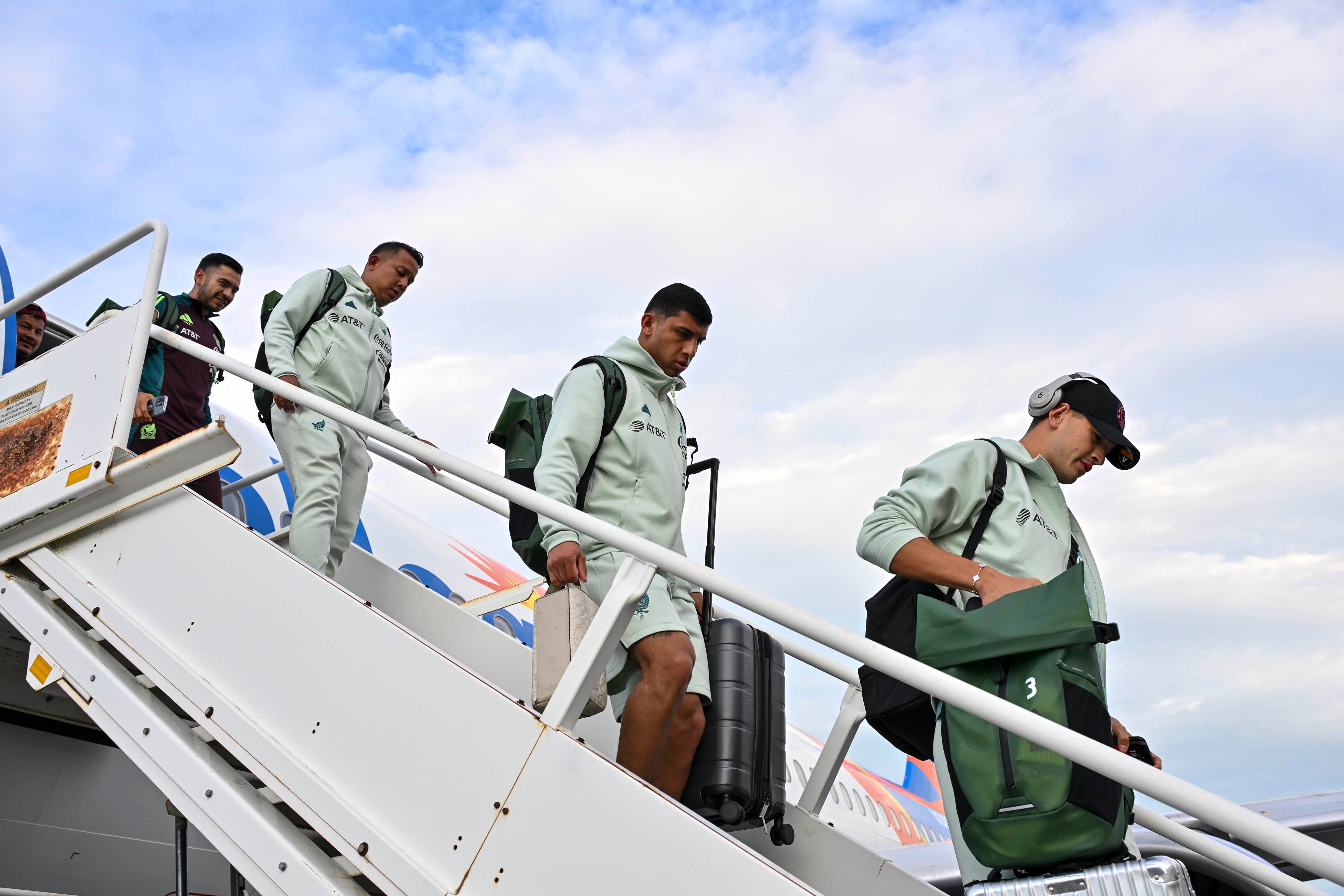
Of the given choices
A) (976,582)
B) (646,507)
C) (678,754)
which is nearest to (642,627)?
(678,754)

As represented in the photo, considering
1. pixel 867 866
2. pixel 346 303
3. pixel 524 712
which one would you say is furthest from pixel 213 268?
pixel 867 866

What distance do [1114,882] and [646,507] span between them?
170cm

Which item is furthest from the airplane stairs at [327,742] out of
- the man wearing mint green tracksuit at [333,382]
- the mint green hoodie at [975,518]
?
the mint green hoodie at [975,518]

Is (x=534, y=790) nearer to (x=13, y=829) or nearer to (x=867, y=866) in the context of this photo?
(x=867, y=866)

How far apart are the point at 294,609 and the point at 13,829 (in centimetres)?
217

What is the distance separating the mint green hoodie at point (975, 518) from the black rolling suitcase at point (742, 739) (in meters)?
0.66

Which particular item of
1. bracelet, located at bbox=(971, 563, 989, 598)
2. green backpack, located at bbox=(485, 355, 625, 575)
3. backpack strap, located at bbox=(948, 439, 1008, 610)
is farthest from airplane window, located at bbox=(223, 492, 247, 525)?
bracelet, located at bbox=(971, 563, 989, 598)

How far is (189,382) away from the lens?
16.7 ft

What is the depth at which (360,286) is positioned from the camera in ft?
14.9

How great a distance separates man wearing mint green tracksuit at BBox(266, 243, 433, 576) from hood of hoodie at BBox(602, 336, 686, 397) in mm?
972

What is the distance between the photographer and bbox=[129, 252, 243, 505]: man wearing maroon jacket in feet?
15.4

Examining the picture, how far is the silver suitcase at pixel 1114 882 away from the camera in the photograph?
1.90 meters

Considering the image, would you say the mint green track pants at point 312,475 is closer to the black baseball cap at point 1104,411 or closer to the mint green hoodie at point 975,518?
the mint green hoodie at point 975,518

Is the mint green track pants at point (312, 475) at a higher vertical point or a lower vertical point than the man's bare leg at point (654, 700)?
higher
